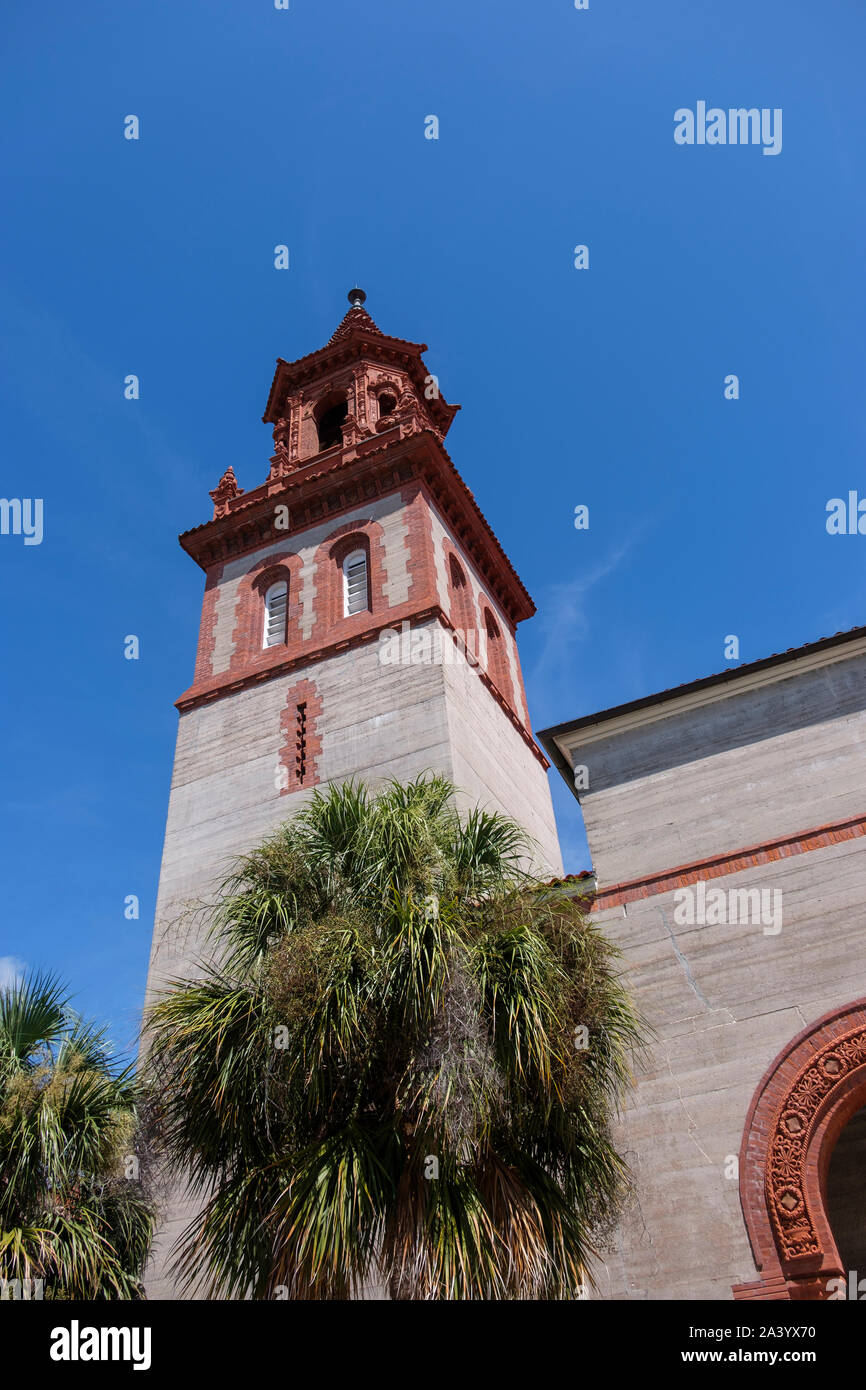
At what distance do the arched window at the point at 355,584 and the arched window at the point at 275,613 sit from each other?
5.70 feet

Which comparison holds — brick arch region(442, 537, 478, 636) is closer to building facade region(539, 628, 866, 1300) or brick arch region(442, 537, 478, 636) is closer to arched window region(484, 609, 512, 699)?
arched window region(484, 609, 512, 699)

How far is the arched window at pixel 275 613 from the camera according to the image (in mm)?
26406

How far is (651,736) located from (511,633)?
14771mm

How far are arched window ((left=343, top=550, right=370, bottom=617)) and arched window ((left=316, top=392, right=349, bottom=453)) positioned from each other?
8113 millimetres

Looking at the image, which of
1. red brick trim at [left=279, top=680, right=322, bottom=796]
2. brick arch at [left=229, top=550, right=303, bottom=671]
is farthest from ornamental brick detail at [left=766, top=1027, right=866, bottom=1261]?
brick arch at [left=229, top=550, right=303, bottom=671]

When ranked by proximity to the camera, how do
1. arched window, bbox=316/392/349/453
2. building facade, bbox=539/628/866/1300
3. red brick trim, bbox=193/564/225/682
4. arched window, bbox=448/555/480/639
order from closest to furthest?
building facade, bbox=539/628/866/1300, red brick trim, bbox=193/564/225/682, arched window, bbox=448/555/480/639, arched window, bbox=316/392/349/453

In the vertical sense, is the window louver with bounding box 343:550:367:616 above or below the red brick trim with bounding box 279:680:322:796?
above

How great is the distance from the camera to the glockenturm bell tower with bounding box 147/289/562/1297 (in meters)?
21.6

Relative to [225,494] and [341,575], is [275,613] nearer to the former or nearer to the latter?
[341,575]

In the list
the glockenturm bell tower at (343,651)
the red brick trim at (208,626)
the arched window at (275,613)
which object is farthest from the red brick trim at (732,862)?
the red brick trim at (208,626)

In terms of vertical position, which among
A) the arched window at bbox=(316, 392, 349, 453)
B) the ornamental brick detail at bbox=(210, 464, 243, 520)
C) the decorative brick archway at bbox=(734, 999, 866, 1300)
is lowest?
the decorative brick archway at bbox=(734, 999, 866, 1300)

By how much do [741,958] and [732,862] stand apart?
1.50 meters

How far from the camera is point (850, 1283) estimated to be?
12.2m
